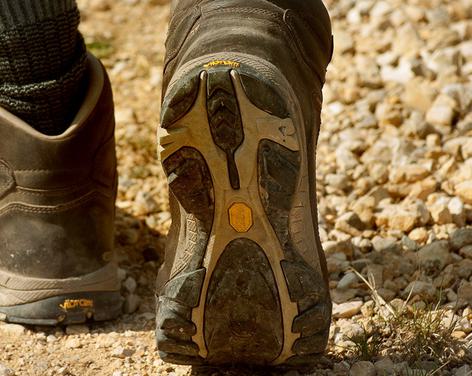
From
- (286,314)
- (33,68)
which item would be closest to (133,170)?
(33,68)

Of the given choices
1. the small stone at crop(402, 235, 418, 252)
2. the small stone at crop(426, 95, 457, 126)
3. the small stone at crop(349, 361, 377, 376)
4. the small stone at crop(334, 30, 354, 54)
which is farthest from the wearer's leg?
the small stone at crop(334, 30, 354, 54)

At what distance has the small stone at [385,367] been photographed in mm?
2116

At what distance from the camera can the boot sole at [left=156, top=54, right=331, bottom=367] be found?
6.09ft

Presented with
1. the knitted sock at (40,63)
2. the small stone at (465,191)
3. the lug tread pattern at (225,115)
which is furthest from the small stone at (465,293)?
the knitted sock at (40,63)

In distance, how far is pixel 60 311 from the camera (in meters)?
2.44

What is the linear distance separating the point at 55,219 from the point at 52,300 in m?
0.19

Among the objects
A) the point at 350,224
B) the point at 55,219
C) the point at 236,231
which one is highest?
the point at 236,231

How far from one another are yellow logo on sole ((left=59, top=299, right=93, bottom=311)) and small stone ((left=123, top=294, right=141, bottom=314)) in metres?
0.12

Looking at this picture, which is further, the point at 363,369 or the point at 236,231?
the point at 363,369

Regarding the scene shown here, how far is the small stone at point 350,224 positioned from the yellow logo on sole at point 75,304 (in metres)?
0.73

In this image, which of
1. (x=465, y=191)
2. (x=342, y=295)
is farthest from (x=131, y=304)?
(x=465, y=191)

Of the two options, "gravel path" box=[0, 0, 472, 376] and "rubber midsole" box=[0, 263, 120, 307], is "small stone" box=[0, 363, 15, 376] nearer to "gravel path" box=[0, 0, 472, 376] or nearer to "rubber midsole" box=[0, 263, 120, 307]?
"gravel path" box=[0, 0, 472, 376]

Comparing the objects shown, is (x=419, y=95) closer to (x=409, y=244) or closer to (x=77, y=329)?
(x=409, y=244)

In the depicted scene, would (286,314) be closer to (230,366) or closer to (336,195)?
(230,366)
